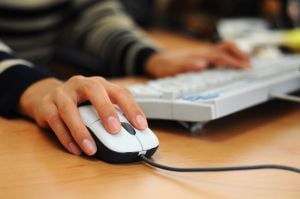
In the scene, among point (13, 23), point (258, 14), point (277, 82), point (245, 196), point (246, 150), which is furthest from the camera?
point (258, 14)

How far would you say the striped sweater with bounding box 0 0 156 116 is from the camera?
103 centimetres

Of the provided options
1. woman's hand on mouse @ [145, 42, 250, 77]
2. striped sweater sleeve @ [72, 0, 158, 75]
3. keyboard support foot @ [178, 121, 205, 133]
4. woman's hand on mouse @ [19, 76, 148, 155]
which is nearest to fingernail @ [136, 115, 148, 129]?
woman's hand on mouse @ [19, 76, 148, 155]

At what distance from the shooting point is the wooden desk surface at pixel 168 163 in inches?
17.4

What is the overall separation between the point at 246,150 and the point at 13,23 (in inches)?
29.2

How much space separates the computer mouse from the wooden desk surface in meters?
0.01

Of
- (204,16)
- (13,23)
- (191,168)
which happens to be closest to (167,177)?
(191,168)

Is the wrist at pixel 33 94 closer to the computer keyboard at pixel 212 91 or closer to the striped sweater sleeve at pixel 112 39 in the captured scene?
the computer keyboard at pixel 212 91

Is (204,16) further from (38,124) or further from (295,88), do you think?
(38,124)

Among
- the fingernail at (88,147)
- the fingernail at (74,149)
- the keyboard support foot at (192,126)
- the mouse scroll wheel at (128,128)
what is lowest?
the keyboard support foot at (192,126)

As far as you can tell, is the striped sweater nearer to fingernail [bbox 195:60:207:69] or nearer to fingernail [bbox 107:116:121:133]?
fingernail [bbox 195:60:207:69]

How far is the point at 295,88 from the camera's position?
0.75 m

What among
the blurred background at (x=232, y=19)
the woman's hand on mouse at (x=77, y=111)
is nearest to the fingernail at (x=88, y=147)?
the woman's hand on mouse at (x=77, y=111)

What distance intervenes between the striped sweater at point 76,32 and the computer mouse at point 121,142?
456 millimetres

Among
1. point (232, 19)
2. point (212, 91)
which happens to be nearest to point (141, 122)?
point (212, 91)
